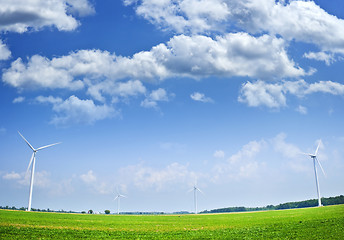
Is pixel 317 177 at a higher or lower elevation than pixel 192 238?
higher

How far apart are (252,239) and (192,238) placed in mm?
7007

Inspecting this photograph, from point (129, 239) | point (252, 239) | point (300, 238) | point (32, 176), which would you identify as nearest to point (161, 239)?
point (129, 239)

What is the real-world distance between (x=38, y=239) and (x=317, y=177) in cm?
12708

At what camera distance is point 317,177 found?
13075 centimetres

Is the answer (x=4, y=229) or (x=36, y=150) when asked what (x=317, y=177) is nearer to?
(x=36, y=150)

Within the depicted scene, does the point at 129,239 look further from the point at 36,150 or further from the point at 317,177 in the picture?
the point at 317,177

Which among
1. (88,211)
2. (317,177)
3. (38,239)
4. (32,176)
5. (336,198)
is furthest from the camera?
(336,198)

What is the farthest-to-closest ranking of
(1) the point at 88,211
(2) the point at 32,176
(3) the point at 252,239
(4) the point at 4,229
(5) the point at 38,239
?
(1) the point at 88,211 → (2) the point at 32,176 → (4) the point at 4,229 → (3) the point at 252,239 → (5) the point at 38,239

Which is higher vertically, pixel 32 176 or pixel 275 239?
pixel 32 176

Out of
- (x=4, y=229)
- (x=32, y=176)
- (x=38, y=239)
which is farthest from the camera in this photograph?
(x=32, y=176)

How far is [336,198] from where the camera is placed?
184 meters

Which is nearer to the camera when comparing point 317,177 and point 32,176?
point 32,176

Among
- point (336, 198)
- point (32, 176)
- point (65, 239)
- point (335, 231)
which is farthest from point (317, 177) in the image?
point (65, 239)

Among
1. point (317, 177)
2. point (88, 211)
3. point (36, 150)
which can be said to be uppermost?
point (36, 150)
